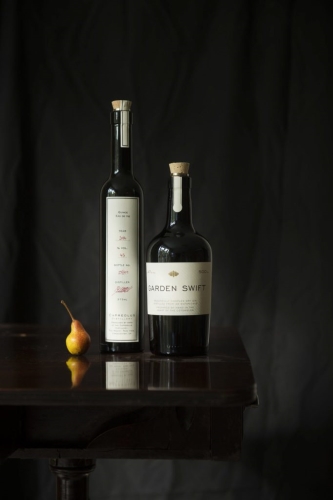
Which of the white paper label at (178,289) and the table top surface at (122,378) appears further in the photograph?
the white paper label at (178,289)

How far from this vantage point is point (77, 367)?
1.14m

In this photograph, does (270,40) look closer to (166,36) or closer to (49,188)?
(166,36)

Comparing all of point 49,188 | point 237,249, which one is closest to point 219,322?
point 237,249

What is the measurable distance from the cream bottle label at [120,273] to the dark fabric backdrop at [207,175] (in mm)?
854

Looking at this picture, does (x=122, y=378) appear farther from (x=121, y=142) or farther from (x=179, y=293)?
(x=121, y=142)

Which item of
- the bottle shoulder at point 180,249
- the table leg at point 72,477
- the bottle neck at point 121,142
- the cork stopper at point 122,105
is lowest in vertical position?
the table leg at point 72,477

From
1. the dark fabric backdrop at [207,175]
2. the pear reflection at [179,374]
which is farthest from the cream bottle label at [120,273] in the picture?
the dark fabric backdrop at [207,175]

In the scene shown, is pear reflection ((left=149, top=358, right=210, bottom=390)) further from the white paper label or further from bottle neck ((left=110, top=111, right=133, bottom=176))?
bottle neck ((left=110, top=111, right=133, bottom=176))

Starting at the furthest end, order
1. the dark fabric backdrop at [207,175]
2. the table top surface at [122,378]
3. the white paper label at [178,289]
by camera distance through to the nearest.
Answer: the dark fabric backdrop at [207,175]
the white paper label at [178,289]
the table top surface at [122,378]

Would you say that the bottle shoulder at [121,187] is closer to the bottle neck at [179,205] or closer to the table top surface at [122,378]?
the bottle neck at [179,205]

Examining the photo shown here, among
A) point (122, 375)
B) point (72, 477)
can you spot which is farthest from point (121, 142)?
point (72, 477)

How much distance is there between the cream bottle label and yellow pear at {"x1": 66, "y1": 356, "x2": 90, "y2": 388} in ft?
0.31

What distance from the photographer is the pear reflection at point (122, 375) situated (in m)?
0.98

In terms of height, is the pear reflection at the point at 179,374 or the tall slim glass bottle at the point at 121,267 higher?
the tall slim glass bottle at the point at 121,267
